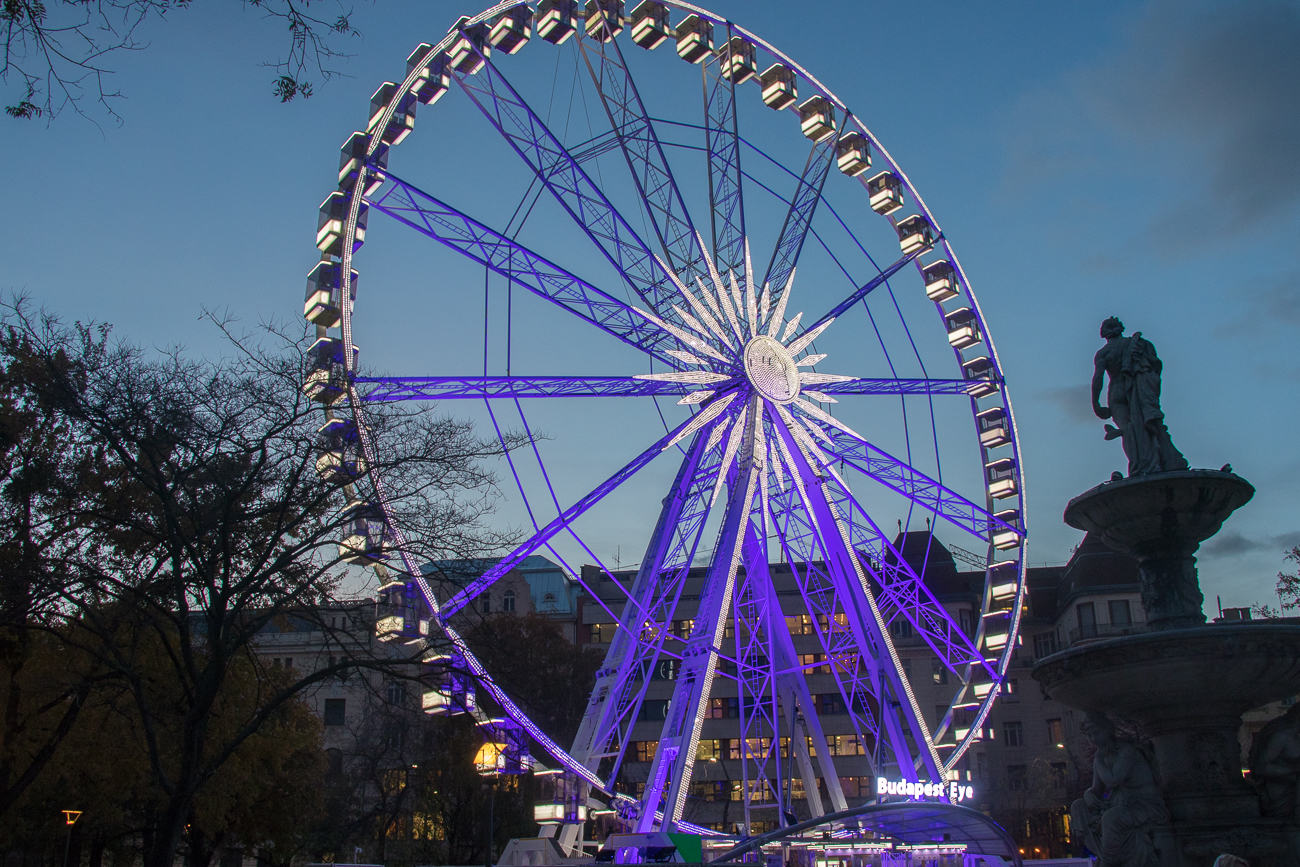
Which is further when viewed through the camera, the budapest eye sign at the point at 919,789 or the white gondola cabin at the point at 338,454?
the budapest eye sign at the point at 919,789

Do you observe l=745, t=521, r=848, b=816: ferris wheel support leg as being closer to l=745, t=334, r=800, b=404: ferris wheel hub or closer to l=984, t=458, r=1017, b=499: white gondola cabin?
l=745, t=334, r=800, b=404: ferris wheel hub

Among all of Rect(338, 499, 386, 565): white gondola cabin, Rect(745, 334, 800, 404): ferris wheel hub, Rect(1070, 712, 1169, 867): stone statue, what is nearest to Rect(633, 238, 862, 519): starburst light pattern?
Rect(745, 334, 800, 404): ferris wheel hub

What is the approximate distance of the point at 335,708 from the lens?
67.2 meters

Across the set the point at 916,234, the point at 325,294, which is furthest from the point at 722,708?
the point at 325,294

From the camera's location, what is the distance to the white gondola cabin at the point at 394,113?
91.5 ft

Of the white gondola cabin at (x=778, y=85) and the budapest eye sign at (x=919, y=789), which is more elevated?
the white gondola cabin at (x=778, y=85)

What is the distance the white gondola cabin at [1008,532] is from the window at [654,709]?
3591 centimetres

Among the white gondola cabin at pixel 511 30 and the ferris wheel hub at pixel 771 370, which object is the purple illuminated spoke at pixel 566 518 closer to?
the ferris wheel hub at pixel 771 370

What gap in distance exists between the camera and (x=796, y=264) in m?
31.2

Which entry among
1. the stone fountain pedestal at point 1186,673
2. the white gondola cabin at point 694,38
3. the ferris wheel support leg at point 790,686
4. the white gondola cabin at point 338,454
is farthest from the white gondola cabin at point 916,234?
the stone fountain pedestal at point 1186,673

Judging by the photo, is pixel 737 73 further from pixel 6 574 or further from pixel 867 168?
pixel 6 574

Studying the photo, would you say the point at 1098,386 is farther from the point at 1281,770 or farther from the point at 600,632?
the point at 600,632

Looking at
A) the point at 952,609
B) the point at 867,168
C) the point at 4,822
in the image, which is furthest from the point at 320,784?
the point at 952,609

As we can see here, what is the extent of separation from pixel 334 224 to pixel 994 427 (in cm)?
1976
